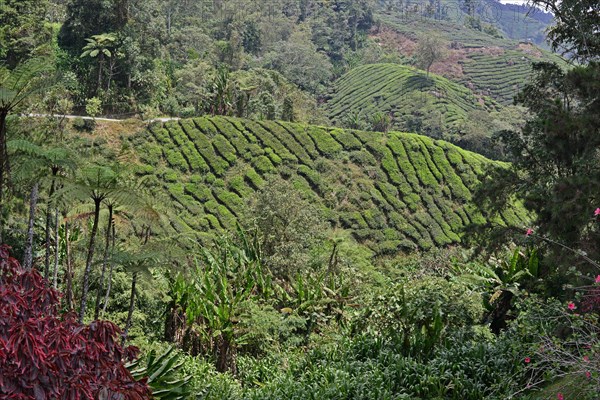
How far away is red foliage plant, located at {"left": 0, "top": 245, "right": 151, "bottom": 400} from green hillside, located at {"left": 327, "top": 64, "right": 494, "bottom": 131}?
180 feet

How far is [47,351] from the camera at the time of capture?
9.32 ft

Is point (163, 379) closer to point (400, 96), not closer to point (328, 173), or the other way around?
point (328, 173)

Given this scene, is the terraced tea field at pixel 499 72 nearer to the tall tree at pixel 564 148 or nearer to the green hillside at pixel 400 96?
the green hillside at pixel 400 96

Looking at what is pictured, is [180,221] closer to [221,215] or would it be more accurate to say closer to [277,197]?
[221,215]

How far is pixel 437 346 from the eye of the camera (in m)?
7.54

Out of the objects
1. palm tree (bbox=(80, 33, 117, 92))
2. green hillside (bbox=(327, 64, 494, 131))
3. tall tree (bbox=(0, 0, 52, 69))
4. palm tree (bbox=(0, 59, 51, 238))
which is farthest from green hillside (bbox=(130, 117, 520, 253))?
green hillside (bbox=(327, 64, 494, 131))

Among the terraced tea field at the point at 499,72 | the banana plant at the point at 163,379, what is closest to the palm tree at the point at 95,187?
the banana plant at the point at 163,379

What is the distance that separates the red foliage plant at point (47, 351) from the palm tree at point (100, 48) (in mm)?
27909

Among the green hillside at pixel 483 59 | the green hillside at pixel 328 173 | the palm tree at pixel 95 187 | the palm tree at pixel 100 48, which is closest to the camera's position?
the palm tree at pixel 95 187

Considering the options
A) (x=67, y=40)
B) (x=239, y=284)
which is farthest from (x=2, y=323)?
(x=67, y=40)

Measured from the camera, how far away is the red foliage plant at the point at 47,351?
8.70 feet

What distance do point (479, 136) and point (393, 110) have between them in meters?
12.9

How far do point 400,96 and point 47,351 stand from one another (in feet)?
205

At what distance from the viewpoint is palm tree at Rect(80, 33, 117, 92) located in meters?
29.0
